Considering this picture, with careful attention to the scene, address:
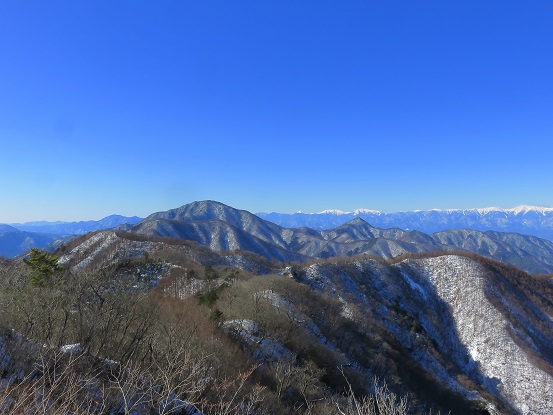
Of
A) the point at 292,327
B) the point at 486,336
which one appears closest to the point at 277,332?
the point at 292,327

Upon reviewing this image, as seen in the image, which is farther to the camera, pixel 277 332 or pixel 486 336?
pixel 486 336

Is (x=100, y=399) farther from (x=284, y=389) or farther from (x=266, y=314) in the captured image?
(x=266, y=314)

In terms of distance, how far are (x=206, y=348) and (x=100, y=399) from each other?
8.54 metres

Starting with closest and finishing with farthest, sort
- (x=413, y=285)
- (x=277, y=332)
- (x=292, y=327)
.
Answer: (x=277, y=332) → (x=292, y=327) → (x=413, y=285)

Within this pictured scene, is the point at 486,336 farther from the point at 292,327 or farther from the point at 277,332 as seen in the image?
the point at 277,332

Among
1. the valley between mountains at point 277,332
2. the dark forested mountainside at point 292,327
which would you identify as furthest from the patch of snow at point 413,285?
the dark forested mountainside at point 292,327

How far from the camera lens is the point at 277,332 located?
2638 centimetres

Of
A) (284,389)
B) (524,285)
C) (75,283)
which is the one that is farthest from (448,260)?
(75,283)

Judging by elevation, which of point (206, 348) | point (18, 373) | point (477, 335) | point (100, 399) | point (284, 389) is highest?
point (18, 373)

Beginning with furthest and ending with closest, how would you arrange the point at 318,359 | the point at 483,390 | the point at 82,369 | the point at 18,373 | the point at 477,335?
the point at 477,335 → the point at 483,390 → the point at 318,359 → the point at 82,369 → the point at 18,373

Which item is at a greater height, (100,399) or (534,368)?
(100,399)

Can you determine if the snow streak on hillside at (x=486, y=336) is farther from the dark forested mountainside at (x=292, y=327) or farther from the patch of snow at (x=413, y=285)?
the patch of snow at (x=413, y=285)

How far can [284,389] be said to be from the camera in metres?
18.0

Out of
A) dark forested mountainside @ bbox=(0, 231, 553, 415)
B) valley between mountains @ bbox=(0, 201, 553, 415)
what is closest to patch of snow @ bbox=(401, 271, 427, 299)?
valley between mountains @ bbox=(0, 201, 553, 415)
